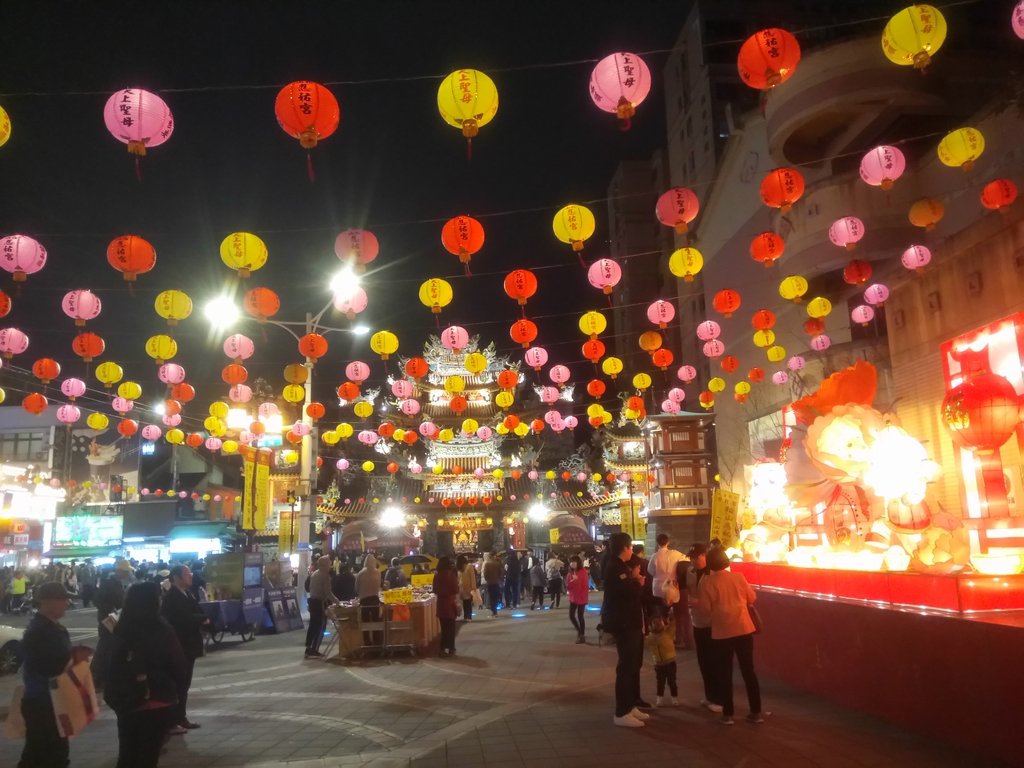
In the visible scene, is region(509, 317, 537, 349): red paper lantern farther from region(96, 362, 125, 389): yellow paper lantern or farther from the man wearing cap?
the man wearing cap

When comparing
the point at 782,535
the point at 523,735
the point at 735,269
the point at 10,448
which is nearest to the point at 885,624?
the point at 523,735

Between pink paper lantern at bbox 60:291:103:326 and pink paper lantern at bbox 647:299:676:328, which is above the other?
pink paper lantern at bbox 647:299:676:328

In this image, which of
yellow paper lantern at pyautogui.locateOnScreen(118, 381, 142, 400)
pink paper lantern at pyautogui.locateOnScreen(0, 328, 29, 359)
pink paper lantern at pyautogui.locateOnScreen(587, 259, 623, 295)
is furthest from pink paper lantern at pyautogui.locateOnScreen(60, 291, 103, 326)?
pink paper lantern at pyautogui.locateOnScreen(587, 259, 623, 295)

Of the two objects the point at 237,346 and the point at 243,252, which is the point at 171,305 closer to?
the point at 243,252

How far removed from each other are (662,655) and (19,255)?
9752mm

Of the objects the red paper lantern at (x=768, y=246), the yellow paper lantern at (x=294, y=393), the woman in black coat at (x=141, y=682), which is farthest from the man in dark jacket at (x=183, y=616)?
the yellow paper lantern at (x=294, y=393)

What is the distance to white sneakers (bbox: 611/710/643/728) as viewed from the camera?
6684mm

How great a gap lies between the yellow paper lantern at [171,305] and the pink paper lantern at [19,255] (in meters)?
2.14

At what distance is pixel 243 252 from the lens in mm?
10562

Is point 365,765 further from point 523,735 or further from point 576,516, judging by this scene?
point 576,516

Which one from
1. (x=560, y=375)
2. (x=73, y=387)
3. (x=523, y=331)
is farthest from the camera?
(x=560, y=375)

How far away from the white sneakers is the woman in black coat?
3842 mm

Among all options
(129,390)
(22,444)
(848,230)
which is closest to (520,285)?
(848,230)

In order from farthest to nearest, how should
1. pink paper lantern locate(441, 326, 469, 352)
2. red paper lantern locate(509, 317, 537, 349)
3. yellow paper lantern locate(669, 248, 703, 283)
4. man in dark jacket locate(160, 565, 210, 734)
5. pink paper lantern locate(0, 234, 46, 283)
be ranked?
pink paper lantern locate(441, 326, 469, 352)
red paper lantern locate(509, 317, 537, 349)
yellow paper lantern locate(669, 248, 703, 283)
pink paper lantern locate(0, 234, 46, 283)
man in dark jacket locate(160, 565, 210, 734)
